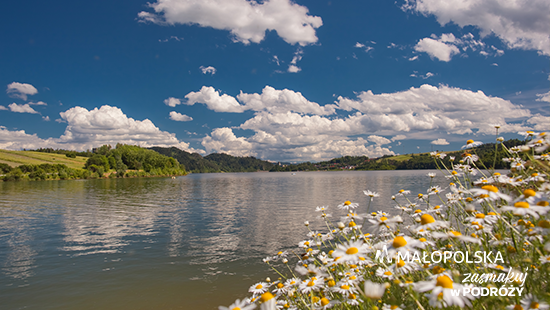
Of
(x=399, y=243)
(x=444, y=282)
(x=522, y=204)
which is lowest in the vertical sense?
(x=444, y=282)

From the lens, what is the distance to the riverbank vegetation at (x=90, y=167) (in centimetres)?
8406

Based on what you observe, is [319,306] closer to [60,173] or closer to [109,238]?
[109,238]

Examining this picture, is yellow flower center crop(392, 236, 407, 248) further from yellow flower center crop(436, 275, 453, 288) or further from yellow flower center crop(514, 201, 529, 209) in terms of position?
yellow flower center crop(514, 201, 529, 209)

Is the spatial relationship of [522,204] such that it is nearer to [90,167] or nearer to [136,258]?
[136,258]

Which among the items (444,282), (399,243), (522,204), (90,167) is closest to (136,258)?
(399,243)

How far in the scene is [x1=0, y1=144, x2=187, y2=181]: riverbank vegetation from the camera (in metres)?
84.1

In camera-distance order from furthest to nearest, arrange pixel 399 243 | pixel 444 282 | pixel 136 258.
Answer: pixel 136 258 → pixel 399 243 → pixel 444 282

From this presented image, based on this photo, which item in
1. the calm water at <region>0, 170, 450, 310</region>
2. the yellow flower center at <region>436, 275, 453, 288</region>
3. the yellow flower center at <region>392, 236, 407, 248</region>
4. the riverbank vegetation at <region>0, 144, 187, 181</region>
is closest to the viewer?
the yellow flower center at <region>436, 275, 453, 288</region>

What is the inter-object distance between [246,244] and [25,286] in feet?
26.2

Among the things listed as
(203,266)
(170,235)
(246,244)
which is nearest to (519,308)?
(203,266)

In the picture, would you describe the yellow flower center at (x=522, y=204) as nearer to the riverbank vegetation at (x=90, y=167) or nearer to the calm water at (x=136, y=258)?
the calm water at (x=136, y=258)

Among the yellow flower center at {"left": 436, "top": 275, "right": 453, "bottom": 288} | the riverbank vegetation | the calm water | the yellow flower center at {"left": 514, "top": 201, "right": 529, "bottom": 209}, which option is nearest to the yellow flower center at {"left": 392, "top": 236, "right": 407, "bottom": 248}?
the yellow flower center at {"left": 436, "top": 275, "right": 453, "bottom": 288}

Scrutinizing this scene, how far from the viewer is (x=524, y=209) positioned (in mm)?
2158

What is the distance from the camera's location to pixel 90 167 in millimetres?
114562
